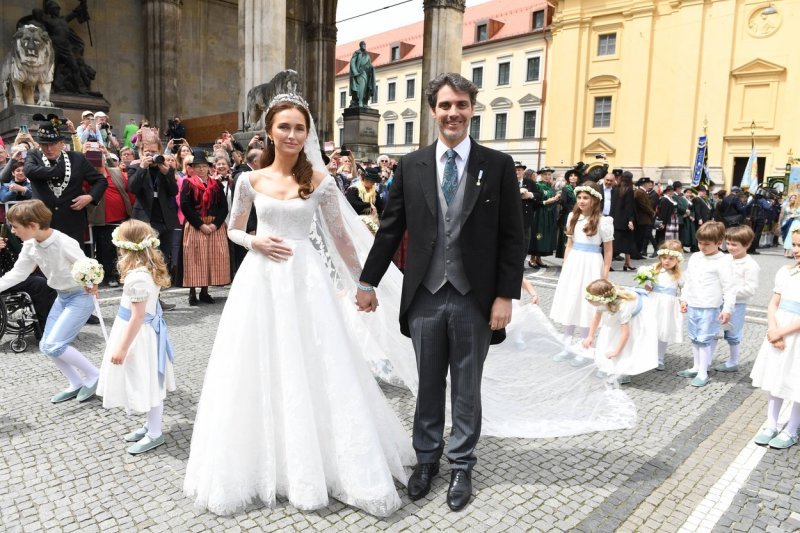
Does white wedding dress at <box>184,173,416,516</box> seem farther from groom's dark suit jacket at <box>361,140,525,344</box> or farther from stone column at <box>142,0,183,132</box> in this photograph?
stone column at <box>142,0,183,132</box>

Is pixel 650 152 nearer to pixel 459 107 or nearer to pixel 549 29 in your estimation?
pixel 549 29

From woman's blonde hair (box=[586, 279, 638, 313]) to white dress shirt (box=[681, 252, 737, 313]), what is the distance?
0.68 metres

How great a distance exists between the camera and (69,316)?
14.8ft

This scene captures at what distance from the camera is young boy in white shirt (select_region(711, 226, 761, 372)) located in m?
5.46

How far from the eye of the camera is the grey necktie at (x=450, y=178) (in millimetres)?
3184

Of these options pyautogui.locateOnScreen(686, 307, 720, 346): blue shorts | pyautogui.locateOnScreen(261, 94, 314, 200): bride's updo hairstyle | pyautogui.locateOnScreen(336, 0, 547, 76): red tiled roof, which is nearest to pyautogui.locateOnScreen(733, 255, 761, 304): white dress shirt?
pyautogui.locateOnScreen(686, 307, 720, 346): blue shorts

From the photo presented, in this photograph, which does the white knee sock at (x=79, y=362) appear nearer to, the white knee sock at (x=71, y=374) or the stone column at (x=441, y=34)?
the white knee sock at (x=71, y=374)

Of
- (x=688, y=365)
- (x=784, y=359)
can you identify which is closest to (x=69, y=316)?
(x=784, y=359)

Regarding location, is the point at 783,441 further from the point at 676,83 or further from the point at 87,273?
the point at 676,83

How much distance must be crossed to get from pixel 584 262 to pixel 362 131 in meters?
13.2

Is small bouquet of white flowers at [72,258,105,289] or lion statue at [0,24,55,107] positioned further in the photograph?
lion statue at [0,24,55,107]

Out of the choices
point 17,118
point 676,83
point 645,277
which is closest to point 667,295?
point 645,277

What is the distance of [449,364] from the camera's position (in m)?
3.42

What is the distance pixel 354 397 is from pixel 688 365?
164 inches
